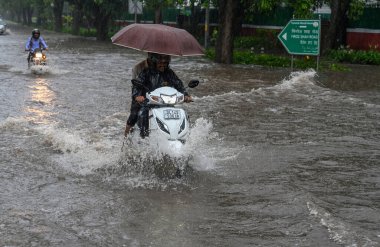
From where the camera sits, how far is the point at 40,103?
42.3 ft

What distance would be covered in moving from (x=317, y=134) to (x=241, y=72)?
10134mm

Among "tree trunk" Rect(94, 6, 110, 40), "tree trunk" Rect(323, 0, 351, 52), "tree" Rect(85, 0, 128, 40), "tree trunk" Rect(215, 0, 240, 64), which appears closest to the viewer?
Answer: "tree trunk" Rect(215, 0, 240, 64)

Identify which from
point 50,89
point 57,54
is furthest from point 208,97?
point 57,54

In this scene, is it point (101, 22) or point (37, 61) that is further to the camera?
point (101, 22)

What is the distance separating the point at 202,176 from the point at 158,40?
1805 mm

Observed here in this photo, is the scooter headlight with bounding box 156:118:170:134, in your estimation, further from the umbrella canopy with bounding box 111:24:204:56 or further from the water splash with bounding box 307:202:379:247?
the water splash with bounding box 307:202:379:247

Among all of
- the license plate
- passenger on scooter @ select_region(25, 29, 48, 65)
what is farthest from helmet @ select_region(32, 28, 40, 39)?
the license plate

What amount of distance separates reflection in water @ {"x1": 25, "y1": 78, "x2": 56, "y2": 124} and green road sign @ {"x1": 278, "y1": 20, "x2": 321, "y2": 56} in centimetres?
775

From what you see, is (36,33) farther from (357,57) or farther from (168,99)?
(357,57)

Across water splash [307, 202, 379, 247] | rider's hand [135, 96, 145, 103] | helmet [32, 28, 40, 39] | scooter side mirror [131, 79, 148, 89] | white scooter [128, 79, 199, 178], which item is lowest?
water splash [307, 202, 379, 247]

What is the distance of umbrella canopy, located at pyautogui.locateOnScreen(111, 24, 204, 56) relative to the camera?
682 cm

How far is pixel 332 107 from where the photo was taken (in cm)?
1297

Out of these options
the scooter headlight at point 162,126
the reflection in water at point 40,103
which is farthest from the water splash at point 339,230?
the reflection in water at point 40,103

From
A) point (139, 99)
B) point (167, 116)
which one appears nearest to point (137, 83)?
point (139, 99)
